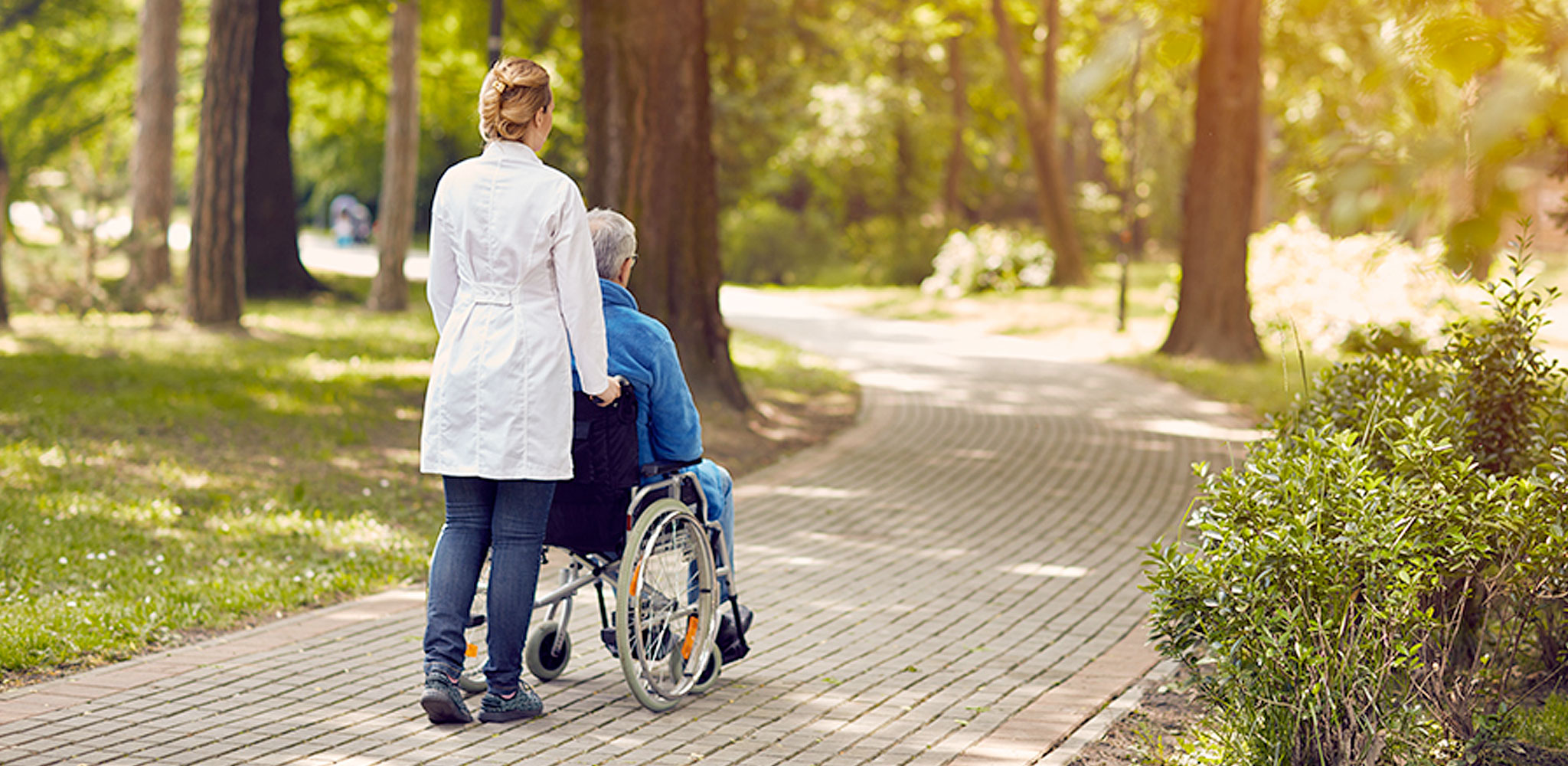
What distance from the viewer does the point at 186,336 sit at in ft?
55.1

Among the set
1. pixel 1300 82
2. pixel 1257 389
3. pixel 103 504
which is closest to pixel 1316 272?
pixel 1257 389

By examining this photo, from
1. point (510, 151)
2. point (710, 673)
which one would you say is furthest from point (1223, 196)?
point (510, 151)

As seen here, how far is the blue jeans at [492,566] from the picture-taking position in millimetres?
4633

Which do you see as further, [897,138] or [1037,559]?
[897,138]

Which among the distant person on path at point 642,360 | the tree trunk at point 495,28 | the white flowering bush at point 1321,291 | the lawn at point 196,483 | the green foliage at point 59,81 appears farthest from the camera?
the green foliage at point 59,81

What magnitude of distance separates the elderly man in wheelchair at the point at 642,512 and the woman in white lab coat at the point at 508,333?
0.63 feet

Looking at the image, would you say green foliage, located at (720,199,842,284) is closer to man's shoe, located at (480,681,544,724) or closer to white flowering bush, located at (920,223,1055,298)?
white flowering bush, located at (920,223,1055,298)

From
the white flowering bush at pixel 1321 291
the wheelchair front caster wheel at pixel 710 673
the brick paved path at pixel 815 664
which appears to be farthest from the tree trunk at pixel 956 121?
the wheelchair front caster wheel at pixel 710 673

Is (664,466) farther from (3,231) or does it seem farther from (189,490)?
(3,231)

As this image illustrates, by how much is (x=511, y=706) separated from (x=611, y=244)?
1473mm

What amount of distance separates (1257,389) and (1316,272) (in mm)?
6080

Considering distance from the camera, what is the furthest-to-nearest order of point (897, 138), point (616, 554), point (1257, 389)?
point (897, 138), point (1257, 389), point (616, 554)

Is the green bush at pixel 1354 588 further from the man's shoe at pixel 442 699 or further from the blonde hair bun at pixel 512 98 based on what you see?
the blonde hair bun at pixel 512 98

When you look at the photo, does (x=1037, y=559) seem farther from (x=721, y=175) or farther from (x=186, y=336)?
(x=721, y=175)
